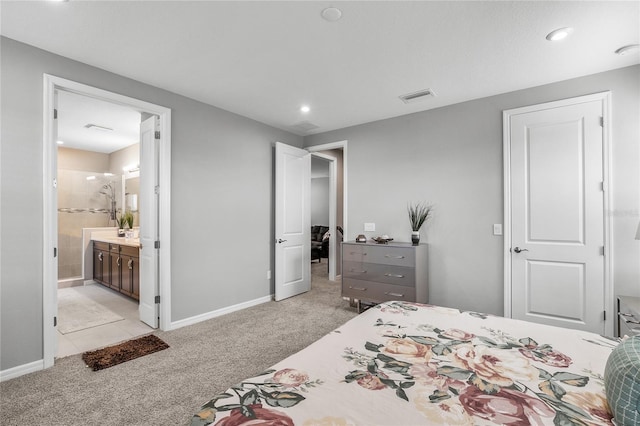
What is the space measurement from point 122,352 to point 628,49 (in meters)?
5.12

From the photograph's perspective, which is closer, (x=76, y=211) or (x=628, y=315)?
(x=628, y=315)

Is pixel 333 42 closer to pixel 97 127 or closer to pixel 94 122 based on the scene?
pixel 94 122

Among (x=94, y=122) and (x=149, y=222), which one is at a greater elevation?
(x=94, y=122)

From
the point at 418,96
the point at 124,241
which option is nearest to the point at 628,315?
the point at 418,96

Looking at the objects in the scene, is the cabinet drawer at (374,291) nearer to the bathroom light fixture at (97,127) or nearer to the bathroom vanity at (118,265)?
the bathroom vanity at (118,265)

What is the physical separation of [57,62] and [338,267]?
5.00 meters

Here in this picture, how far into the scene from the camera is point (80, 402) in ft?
6.44

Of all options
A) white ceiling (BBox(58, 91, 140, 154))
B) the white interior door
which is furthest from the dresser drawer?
white ceiling (BBox(58, 91, 140, 154))

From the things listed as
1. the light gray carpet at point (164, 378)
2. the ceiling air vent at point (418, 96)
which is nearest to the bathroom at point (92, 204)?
the light gray carpet at point (164, 378)

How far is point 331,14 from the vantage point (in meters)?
2.00

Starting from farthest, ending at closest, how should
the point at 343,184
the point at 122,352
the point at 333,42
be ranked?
the point at 343,184
the point at 122,352
the point at 333,42

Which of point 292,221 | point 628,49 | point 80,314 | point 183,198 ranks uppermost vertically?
point 628,49

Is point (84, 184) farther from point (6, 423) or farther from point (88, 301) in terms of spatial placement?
point (6, 423)

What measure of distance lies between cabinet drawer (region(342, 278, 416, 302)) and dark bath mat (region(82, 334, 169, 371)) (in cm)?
215
